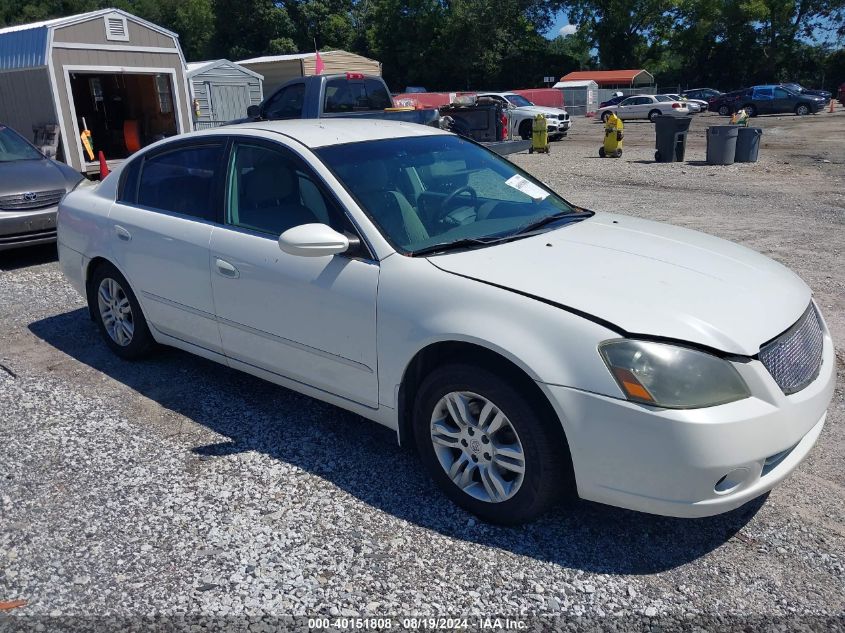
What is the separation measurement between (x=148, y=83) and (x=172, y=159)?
53.4 feet

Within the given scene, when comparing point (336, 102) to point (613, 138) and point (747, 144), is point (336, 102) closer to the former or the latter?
point (613, 138)

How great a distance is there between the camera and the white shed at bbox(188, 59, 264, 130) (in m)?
22.1

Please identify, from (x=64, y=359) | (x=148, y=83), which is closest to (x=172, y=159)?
(x=64, y=359)

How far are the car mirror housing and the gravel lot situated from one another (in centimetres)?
110

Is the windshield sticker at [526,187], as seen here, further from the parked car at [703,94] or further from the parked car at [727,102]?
the parked car at [703,94]

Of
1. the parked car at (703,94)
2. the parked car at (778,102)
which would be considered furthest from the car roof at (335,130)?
the parked car at (703,94)

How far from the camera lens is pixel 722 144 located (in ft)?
53.9

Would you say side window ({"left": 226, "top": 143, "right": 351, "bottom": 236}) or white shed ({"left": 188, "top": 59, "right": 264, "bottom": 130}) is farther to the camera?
white shed ({"left": 188, "top": 59, "right": 264, "bottom": 130})

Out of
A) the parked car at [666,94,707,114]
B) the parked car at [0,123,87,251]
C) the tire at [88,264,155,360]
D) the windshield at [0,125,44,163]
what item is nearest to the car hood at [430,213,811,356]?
the tire at [88,264,155,360]

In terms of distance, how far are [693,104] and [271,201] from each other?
4148 cm

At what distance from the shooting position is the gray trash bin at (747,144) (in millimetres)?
16656

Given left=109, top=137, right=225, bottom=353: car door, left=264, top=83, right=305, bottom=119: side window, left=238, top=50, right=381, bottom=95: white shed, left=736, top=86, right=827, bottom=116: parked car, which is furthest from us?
left=736, top=86, right=827, bottom=116: parked car

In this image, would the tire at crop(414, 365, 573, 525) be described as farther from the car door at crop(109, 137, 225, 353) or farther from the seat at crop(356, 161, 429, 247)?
the car door at crop(109, 137, 225, 353)

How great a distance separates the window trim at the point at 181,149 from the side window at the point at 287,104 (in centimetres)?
792
